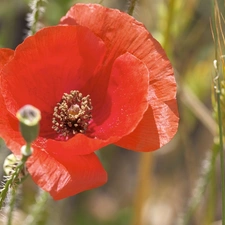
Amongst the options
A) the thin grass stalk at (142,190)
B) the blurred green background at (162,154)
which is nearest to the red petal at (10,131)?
the blurred green background at (162,154)

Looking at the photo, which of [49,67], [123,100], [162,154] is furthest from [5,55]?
[162,154]

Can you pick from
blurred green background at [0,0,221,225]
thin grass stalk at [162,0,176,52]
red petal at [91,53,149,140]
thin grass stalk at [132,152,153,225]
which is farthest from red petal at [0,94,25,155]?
thin grass stalk at [132,152,153,225]

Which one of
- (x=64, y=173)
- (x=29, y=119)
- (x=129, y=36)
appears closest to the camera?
(x=29, y=119)

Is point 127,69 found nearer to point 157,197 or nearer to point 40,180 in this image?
point 40,180

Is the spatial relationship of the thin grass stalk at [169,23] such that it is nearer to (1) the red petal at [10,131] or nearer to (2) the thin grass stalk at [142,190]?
(2) the thin grass stalk at [142,190]

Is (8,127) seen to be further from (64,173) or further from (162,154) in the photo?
(162,154)

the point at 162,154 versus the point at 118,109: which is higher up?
the point at 118,109

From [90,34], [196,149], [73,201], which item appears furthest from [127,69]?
[196,149]
